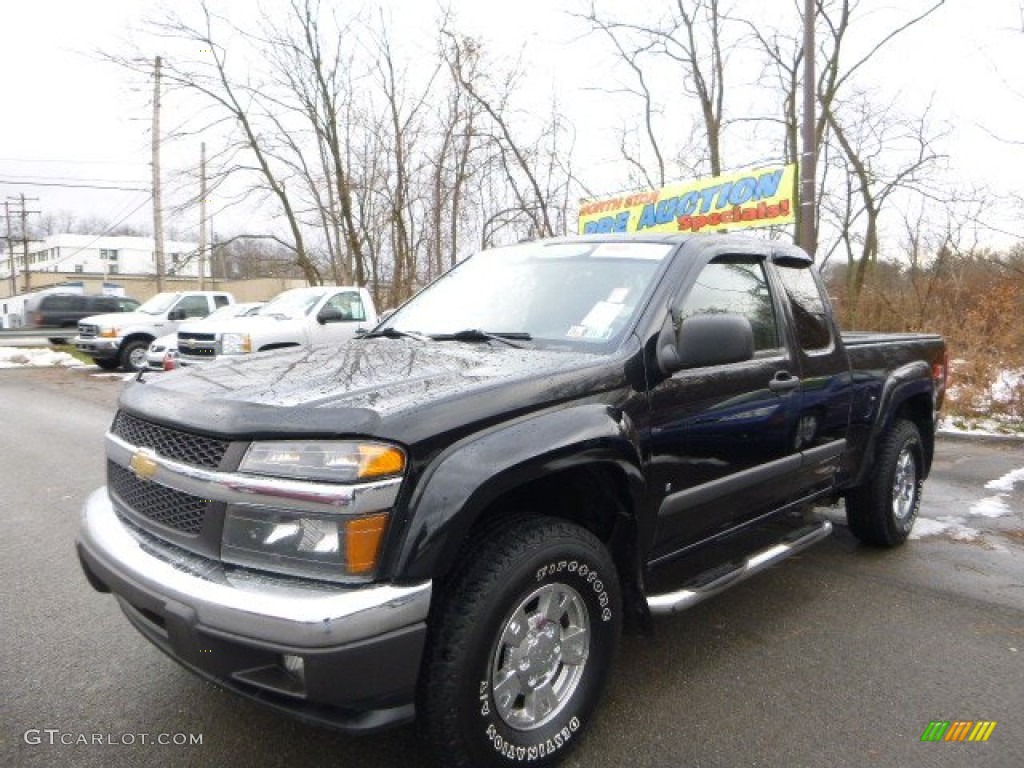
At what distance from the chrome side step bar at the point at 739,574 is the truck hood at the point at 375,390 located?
864 mm

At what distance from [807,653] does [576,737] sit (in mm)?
1332

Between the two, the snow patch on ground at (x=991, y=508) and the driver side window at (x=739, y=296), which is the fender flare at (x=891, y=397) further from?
the snow patch on ground at (x=991, y=508)

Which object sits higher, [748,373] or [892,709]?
[748,373]

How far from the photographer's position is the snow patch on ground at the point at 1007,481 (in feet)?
20.3

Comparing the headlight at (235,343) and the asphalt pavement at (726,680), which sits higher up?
the headlight at (235,343)

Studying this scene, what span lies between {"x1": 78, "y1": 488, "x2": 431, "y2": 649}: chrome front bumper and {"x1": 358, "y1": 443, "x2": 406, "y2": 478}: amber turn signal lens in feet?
1.01

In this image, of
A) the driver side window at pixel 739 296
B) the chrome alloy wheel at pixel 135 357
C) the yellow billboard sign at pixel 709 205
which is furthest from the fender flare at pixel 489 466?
the chrome alloy wheel at pixel 135 357

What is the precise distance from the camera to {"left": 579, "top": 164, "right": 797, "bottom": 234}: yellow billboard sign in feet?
37.3

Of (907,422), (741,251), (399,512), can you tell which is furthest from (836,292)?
(399,512)

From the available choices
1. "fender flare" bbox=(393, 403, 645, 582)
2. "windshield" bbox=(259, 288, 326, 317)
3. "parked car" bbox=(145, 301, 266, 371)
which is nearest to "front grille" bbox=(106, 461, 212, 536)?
"fender flare" bbox=(393, 403, 645, 582)

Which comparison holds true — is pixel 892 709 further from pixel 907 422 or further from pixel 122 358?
pixel 122 358

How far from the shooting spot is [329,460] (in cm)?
200

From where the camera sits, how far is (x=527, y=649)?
7.66 ft

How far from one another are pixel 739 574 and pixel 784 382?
3.07 feet
